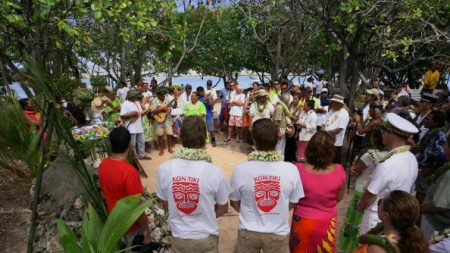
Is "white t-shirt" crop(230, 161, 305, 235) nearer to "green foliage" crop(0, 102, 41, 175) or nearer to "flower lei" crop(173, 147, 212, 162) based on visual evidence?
"flower lei" crop(173, 147, 212, 162)

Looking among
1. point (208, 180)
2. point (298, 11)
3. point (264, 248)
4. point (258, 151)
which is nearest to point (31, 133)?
point (208, 180)

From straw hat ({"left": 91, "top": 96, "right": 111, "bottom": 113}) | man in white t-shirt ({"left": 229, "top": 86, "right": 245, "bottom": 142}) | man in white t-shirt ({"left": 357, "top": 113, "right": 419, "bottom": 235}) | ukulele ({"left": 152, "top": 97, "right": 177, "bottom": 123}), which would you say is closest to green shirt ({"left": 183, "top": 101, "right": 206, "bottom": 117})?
ukulele ({"left": 152, "top": 97, "right": 177, "bottom": 123})

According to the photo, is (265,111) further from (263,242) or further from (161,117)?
(263,242)

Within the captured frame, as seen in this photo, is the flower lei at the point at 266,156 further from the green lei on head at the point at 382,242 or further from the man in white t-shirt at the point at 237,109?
the man in white t-shirt at the point at 237,109

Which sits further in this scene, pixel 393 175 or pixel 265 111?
pixel 265 111

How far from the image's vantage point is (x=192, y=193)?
9.43 feet

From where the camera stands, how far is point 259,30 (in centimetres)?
1769

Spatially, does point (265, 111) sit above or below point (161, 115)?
above

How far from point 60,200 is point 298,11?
10.2m

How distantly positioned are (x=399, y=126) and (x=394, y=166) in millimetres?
356

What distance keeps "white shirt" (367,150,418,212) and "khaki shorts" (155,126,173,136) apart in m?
6.44

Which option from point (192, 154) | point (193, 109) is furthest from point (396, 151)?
point (193, 109)

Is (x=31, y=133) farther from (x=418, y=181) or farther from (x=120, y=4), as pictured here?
(x=418, y=181)

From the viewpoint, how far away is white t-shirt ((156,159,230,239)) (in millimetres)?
2869
